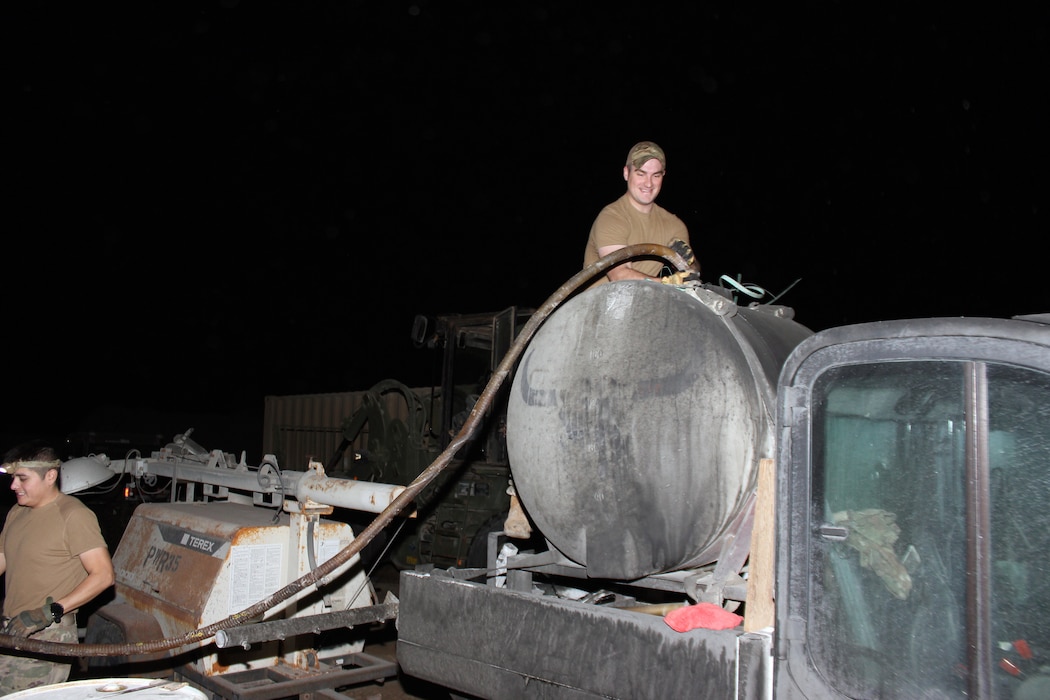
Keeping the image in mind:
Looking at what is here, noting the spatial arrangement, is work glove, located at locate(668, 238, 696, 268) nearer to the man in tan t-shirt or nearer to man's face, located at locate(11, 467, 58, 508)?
the man in tan t-shirt

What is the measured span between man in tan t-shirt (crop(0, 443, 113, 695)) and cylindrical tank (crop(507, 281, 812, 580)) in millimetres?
2674

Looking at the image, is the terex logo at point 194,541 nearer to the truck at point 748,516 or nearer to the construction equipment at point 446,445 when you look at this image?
the truck at point 748,516

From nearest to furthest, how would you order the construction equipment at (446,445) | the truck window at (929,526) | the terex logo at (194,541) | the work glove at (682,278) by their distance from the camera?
the truck window at (929,526) → the work glove at (682,278) → the terex logo at (194,541) → the construction equipment at (446,445)

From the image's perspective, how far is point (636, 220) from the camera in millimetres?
3686

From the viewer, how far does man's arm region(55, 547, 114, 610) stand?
4055mm

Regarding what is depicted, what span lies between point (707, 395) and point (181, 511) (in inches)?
170

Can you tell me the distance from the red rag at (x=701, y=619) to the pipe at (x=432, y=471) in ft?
3.98

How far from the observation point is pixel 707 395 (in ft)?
8.18

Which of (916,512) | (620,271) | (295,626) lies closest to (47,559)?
(295,626)

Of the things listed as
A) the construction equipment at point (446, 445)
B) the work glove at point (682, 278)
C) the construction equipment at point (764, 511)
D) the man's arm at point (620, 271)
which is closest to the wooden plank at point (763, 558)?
the construction equipment at point (764, 511)

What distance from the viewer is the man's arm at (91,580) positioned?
405 cm

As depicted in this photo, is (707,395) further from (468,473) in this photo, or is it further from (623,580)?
(468,473)

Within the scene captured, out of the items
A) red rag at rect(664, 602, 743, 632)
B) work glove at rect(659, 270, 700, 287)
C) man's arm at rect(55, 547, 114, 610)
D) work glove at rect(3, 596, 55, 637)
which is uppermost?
work glove at rect(659, 270, 700, 287)

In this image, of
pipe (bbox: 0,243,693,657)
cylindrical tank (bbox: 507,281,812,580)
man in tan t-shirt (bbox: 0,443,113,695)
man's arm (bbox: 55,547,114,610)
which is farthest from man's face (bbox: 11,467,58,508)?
cylindrical tank (bbox: 507,281,812,580)
